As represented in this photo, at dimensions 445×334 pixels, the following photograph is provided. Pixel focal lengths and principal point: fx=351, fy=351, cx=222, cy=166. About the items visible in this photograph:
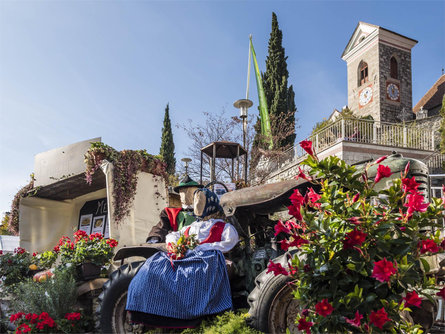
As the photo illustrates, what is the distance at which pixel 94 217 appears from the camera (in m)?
11.4

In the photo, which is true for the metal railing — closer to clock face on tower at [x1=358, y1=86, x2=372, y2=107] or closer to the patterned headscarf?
clock face on tower at [x1=358, y1=86, x2=372, y2=107]

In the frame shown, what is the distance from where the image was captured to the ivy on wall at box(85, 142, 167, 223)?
25.6 ft

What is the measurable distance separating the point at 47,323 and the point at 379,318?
3678 millimetres

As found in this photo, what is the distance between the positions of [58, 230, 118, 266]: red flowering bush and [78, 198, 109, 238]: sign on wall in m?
5.27

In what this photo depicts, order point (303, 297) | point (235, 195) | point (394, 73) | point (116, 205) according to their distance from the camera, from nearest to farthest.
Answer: point (303, 297)
point (235, 195)
point (116, 205)
point (394, 73)

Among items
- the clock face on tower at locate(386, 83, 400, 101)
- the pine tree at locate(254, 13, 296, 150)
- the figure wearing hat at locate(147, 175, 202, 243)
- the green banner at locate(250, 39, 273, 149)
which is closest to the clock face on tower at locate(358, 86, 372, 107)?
the clock face on tower at locate(386, 83, 400, 101)

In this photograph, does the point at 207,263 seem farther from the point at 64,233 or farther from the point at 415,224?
the point at 64,233

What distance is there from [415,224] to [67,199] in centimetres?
1178

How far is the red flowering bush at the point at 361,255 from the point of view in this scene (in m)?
1.86

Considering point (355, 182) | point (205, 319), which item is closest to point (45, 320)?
point (205, 319)

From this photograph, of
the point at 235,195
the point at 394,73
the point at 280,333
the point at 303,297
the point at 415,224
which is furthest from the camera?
the point at 394,73

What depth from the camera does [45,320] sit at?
400cm

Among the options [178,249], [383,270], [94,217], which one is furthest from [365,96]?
[383,270]

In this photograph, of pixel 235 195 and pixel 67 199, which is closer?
pixel 235 195
